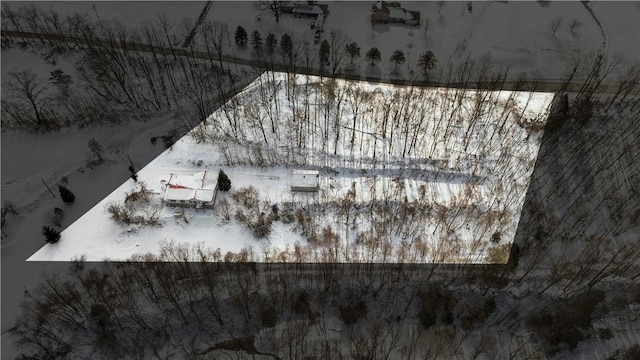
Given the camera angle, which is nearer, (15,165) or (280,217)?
(280,217)

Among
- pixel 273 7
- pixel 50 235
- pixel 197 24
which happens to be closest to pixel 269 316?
pixel 50 235

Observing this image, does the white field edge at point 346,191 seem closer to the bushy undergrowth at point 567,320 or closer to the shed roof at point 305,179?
the shed roof at point 305,179

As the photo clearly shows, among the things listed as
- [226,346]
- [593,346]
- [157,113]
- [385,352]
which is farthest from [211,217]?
[593,346]

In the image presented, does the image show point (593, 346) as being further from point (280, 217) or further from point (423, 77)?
point (423, 77)

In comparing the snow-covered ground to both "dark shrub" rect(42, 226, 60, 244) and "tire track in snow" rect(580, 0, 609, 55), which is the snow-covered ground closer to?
"tire track in snow" rect(580, 0, 609, 55)

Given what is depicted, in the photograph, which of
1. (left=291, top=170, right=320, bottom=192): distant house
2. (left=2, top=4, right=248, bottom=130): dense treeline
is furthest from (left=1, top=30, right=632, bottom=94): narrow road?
(left=291, top=170, right=320, bottom=192): distant house

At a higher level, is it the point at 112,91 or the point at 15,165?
the point at 112,91

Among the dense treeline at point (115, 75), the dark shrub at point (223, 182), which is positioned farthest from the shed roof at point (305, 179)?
the dense treeline at point (115, 75)
